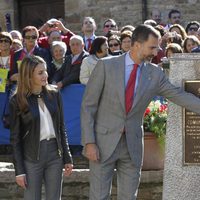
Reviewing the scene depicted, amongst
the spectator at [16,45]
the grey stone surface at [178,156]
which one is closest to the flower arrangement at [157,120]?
the grey stone surface at [178,156]

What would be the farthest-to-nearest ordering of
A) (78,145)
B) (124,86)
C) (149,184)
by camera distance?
(78,145), (149,184), (124,86)

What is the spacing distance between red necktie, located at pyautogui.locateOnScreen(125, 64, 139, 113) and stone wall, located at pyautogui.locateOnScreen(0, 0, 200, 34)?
10835mm

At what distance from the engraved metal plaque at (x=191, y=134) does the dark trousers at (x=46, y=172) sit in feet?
3.95

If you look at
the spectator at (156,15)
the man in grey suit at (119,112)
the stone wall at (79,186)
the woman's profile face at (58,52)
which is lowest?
the stone wall at (79,186)

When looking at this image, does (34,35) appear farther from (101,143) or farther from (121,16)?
(121,16)

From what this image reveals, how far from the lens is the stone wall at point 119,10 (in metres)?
16.4

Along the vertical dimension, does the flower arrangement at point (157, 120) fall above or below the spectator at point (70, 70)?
below

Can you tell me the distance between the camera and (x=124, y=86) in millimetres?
5398

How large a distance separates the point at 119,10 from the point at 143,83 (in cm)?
1186

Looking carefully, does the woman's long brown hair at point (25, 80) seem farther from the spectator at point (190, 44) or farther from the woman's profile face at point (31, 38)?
the spectator at point (190, 44)

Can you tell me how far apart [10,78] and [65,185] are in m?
2.24

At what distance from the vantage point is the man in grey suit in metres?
5.39

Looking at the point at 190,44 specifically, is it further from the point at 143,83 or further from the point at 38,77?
the point at 38,77

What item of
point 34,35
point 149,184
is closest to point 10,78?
point 34,35
